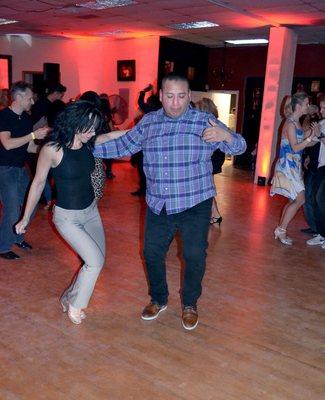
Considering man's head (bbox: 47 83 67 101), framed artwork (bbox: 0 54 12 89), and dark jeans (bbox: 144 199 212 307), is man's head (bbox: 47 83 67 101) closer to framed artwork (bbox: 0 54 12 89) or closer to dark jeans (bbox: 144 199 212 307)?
dark jeans (bbox: 144 199 212 307)

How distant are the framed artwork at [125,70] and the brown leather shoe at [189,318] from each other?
26.3 ft

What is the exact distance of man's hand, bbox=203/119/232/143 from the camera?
220cm

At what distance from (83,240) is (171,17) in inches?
228

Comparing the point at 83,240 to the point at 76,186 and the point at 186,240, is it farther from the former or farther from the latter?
the point at 186,240

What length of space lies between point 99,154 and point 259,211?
3.69 m

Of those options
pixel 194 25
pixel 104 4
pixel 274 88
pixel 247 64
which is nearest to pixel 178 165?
pixel 104 4

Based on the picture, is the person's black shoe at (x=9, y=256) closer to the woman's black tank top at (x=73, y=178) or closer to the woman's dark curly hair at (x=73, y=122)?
the woman's black tank top at (x=73, y=178)

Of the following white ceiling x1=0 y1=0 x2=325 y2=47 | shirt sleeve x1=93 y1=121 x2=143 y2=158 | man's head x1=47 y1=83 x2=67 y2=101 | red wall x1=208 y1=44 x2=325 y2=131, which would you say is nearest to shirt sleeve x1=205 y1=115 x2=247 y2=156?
shirt sleeve x1=93 y1=121 x2=143 y2=158

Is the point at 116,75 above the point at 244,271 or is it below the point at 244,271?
above

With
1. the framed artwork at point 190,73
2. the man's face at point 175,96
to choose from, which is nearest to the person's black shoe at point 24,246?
the man's face at point 175,96

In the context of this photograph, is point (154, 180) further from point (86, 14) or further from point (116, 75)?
point (116, 75)

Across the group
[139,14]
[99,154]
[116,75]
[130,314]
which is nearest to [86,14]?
[139,14]

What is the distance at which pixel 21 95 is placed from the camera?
3521 mm

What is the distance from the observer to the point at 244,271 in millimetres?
3701
